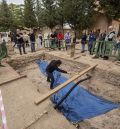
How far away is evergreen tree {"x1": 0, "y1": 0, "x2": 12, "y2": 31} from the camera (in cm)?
2930

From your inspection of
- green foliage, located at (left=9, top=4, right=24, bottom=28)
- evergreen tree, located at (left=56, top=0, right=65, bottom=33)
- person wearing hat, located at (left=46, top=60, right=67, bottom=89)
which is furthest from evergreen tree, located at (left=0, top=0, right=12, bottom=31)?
person wearing hat, located at (left=46, top=60, right=67, bottom=89)

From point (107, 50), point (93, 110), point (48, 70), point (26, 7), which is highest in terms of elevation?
point (26, 7)

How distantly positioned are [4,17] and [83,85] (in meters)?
26.4

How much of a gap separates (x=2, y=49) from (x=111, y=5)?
9.93 meters

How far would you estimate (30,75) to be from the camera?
32.9ft

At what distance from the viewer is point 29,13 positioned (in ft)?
94.0

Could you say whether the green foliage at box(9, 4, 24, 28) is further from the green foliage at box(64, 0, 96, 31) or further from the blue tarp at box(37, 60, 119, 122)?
the blue tarp at box(37, 60, 119, 122)

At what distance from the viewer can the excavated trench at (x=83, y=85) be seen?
178 inches

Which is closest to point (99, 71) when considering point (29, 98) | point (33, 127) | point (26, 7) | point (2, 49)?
point (29, 98)

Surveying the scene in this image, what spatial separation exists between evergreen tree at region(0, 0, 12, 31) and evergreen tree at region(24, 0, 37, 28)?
3.62m

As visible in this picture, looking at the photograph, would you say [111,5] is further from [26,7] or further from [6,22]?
[6,22]

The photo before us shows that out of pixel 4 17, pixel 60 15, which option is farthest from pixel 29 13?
pixel 60 15

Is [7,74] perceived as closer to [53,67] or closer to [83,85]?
[53,67]

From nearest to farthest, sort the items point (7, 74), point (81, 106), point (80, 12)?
point (81, 106) → point (7, 74) → point (80, 12)
